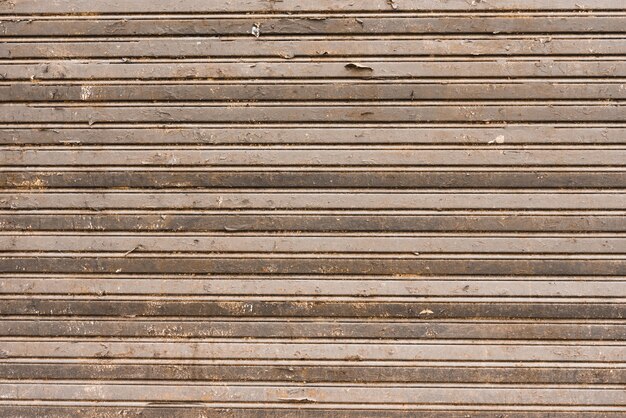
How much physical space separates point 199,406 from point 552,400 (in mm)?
1860

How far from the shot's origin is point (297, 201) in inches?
84.0

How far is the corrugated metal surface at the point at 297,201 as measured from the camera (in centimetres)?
211

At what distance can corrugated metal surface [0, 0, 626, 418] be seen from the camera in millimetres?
2105

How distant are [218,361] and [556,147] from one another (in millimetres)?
2119

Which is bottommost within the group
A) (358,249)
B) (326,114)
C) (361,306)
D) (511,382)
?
(511,382)

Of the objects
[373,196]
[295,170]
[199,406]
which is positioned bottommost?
[199,406]

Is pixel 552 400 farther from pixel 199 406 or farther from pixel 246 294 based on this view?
pixel 199 406

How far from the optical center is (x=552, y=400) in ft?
6.86

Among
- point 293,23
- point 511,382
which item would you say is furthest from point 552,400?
point 293,23

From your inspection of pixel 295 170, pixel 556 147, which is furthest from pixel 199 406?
pixel 556 147

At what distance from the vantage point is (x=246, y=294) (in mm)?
2139

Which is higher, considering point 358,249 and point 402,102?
point 402,102

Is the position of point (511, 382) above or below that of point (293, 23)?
below

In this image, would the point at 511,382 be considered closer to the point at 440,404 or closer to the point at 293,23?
the point at 440,404
